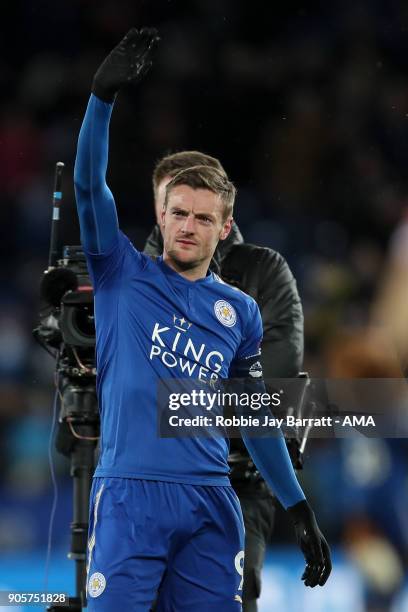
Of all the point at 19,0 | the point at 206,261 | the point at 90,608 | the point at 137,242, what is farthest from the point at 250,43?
the point at 90,608

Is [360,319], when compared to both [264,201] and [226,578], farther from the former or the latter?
[226,578]

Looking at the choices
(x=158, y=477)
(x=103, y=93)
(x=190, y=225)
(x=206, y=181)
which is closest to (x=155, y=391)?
(x=158, y=477)

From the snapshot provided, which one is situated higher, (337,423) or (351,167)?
(351,167)

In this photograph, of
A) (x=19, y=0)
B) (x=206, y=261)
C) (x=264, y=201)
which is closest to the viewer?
(x=206, y=261)

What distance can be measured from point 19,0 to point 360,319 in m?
3.98

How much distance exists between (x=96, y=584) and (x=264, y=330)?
158 centimetres

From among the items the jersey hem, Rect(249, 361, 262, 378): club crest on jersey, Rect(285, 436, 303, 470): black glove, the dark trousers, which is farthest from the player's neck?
the dark trousers

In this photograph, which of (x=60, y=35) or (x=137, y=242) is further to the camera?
(x=60, y=35)

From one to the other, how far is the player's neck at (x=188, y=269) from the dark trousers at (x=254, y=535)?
1183 mm

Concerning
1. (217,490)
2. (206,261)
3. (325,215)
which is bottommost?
(217,490)

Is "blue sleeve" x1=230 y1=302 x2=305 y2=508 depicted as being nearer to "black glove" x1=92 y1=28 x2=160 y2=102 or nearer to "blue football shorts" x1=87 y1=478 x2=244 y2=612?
"blue football shorts" x1=87 y1=478 x2=244 y2=612

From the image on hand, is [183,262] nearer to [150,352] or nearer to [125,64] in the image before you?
[150,352]

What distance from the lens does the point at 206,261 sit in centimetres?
302

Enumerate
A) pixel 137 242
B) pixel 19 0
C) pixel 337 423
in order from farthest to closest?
pixel 19 0, pixel 137 242, pixel 337 423
